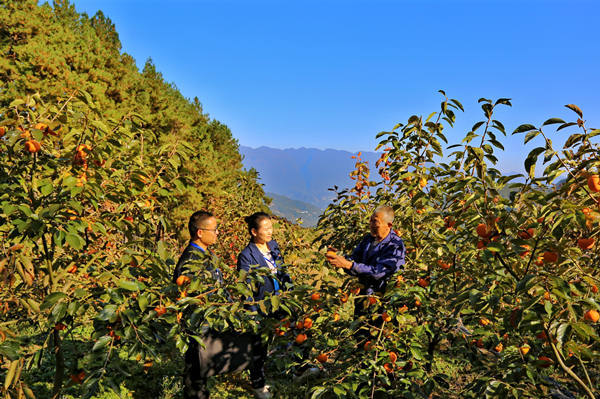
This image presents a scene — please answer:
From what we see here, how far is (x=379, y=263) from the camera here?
10.1 feet

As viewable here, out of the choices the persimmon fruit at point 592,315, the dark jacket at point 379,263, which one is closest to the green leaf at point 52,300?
the dark jacket at point 379,263

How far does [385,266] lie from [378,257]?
0.15 metres

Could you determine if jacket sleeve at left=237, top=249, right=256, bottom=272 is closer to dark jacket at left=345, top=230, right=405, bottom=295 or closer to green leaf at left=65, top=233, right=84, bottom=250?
dark jacket at left=345, top=230, right=405, bottom=295

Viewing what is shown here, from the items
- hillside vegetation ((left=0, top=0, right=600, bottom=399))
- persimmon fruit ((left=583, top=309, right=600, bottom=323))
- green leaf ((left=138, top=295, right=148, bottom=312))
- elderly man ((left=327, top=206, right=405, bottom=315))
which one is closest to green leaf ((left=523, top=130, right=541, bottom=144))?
hillside vegetation ((left=0, top=0, right=600, bottom=399))

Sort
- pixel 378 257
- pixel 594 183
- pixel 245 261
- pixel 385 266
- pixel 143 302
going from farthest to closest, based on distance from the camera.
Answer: pixel 245 261, pixel 378 257, pixel 385 266, pixel 143 302, pixel 594 183

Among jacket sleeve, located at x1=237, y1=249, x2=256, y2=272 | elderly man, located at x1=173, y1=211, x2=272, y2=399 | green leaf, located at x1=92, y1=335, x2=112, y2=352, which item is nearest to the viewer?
green leaf, located at x1=92, y1=335, x2=112, y2=352


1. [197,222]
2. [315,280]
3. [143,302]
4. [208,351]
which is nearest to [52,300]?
[143,302]

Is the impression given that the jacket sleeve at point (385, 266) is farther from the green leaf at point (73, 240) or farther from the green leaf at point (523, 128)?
the green leaf at point (73, 240)

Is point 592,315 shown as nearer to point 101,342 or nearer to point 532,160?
point 532,160

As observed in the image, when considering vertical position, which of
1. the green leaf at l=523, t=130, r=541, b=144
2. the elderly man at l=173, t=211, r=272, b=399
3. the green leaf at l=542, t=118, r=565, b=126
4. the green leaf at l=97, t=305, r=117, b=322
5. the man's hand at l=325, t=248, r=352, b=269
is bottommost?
the elderly man at l=173, t=211, r=272, b=399

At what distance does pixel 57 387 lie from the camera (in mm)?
→ 2229

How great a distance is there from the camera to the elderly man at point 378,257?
304cm

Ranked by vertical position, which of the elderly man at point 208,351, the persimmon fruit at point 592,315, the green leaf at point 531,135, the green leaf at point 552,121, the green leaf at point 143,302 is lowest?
the elderly man at point 208,351

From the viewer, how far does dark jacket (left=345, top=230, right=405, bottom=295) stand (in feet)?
9.98
